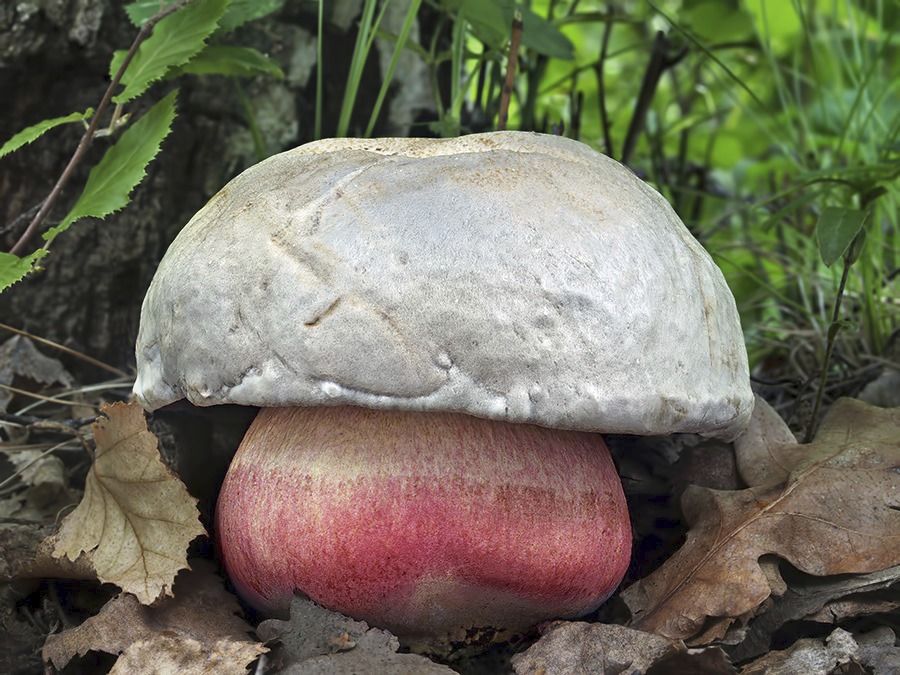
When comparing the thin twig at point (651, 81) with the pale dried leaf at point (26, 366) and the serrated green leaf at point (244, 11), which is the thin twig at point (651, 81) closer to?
the serrated green leaf at point (244, 11)

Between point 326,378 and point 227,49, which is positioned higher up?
point 227,49

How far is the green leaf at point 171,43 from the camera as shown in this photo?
1696 mm

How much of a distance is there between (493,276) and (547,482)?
0.36 m

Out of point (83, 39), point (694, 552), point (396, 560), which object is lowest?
point (694, 552)

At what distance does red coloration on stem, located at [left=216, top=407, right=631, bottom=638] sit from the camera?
1.32 metres

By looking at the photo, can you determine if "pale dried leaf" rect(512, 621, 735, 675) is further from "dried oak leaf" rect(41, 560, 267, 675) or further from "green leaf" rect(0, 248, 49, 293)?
"green leaf" rect(0, 248, 49, 293)

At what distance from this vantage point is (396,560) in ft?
4.32

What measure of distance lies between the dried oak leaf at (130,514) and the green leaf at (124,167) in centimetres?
40

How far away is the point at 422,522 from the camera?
1.31m

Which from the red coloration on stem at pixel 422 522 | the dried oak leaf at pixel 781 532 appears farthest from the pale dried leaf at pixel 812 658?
the red coloration on stem at pixel 422 522

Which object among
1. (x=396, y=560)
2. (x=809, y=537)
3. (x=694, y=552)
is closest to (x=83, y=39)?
(x=396, y=560)

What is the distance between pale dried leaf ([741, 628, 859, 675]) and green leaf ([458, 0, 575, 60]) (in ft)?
4.45

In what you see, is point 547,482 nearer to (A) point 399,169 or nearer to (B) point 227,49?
(A) point 399,169

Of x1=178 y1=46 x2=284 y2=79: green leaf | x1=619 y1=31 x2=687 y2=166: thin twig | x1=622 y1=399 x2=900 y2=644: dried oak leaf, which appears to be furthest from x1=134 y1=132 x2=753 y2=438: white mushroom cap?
x1=619 y1=31 x2=687 y2=166: thin twig
